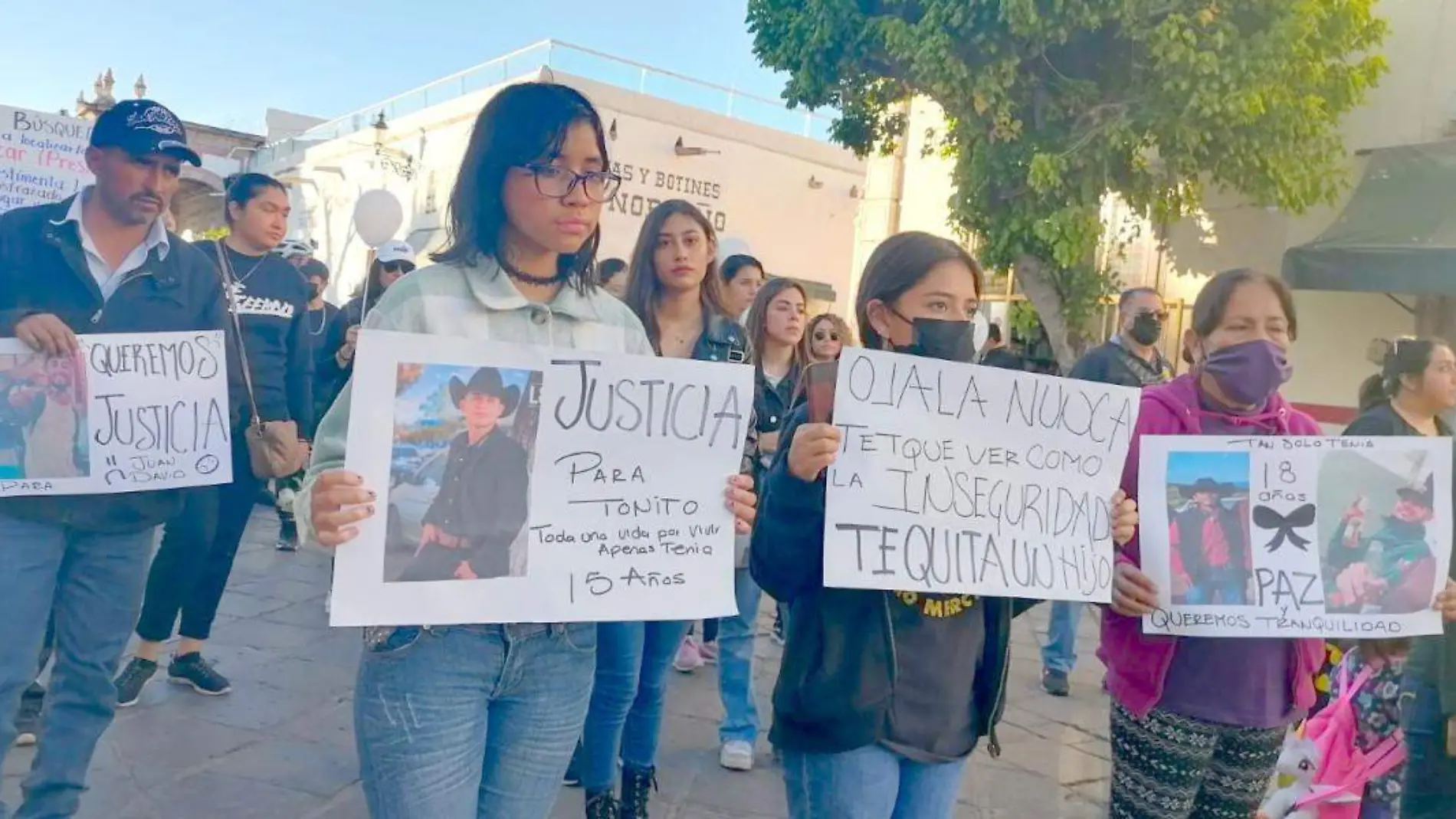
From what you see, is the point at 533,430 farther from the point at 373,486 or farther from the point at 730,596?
the point at 730,596

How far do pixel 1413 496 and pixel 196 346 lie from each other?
9.84 ft

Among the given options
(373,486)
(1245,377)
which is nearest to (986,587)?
(1245,377)

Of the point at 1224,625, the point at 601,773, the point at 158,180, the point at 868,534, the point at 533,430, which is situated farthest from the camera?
the point at 601,773

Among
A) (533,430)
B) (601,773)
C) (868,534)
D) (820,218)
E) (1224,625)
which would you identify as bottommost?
(601,773)

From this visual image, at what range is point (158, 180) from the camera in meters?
2.79

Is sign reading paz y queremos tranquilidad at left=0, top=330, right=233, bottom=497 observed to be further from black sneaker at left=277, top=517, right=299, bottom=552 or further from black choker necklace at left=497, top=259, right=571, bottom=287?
black sneaker at left=277, top=517, right=299, bottom=552

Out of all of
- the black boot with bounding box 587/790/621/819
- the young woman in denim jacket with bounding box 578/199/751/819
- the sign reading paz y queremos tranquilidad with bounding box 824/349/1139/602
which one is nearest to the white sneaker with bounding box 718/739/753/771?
the young woman in denim jacket with bounding box 578/199/751/819

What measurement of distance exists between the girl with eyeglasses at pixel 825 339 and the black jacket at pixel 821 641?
2.41 m

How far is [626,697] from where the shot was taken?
3.04 metres

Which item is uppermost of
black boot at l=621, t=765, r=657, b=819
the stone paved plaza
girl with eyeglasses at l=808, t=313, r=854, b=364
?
girl with eyeglasses at l=808, t=313, r=854, b=364

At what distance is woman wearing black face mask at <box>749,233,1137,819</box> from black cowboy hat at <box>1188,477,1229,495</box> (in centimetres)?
51

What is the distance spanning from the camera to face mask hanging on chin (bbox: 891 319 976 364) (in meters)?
2.06

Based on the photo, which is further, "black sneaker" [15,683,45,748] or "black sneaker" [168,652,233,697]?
"black sneaker" [168,652,233,697]

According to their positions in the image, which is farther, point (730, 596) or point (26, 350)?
point (26, 350)
